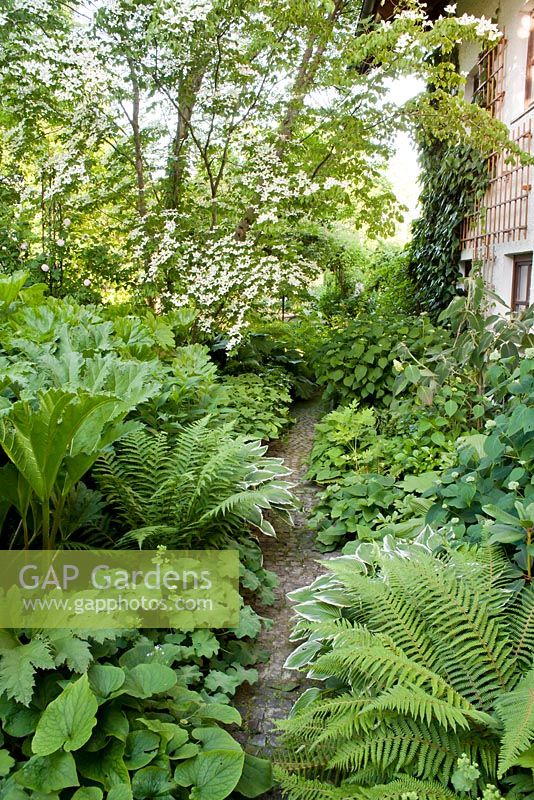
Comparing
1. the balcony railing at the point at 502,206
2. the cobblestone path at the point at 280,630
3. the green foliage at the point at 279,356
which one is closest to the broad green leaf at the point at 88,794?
the cobblestone path at the point at 280,630

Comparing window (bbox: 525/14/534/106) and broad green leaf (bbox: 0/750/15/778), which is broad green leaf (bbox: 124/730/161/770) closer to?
broad green leaf (bbox: 0/750/15/778)

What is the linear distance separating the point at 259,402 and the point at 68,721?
3.96 meters

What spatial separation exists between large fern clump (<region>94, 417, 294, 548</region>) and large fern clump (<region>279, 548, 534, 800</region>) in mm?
734

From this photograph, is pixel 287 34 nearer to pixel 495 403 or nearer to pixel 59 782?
pixel 495 403

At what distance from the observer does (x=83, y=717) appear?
5.05 ft

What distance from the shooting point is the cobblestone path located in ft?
6.93

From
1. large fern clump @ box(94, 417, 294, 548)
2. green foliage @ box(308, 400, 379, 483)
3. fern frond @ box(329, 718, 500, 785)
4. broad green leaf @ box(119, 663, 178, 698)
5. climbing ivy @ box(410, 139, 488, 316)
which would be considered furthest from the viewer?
climbing ivy @ box(410, 139, 488, 316)

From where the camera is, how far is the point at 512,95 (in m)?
5.95

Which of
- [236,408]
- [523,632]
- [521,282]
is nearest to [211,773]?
[523,632]

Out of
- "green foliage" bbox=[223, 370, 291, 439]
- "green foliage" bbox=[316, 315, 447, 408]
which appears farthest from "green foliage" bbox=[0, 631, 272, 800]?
"green foliage" bbox=[316, 315, 447, 408]

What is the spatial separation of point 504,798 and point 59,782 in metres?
1.09

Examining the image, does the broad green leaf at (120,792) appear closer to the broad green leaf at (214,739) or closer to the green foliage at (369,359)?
the broad green leaf at (214,739)

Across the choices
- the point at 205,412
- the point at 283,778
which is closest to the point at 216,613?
the point at 283,778

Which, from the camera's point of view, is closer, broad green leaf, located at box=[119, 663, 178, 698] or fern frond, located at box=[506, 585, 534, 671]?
broad green leaf, located at box=[119, 663, 178, 698]
